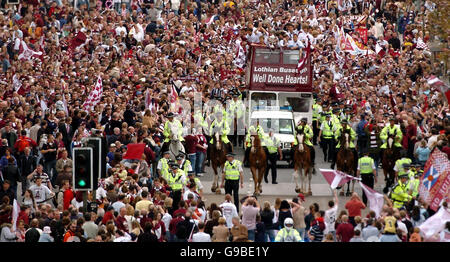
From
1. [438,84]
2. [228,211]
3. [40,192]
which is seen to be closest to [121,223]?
[228,211]

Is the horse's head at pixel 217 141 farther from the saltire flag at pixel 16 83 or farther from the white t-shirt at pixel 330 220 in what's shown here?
the white t-shirt at pixel 330 220

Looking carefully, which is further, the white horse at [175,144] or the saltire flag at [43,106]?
the saltire flag at [43,106]

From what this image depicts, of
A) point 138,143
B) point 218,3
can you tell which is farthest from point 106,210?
point 218,3

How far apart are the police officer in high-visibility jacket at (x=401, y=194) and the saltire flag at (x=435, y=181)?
2021 millimetres

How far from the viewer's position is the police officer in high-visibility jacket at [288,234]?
23609mm

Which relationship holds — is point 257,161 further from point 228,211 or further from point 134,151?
point 228,211

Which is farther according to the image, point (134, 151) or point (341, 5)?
point (341, 5)

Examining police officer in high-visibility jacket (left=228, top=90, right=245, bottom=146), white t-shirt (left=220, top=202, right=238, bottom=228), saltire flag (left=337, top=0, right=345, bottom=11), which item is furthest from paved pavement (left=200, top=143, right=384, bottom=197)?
saltire flag (left=337, top=0, right=345, bottom=11)

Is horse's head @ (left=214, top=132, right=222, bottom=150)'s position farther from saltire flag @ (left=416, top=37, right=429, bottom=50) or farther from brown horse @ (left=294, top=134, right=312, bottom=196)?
saltire flag @ (left=416, top=37, right=429, bottom=50)

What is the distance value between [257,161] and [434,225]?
10.7 meters

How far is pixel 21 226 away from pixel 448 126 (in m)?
12.1

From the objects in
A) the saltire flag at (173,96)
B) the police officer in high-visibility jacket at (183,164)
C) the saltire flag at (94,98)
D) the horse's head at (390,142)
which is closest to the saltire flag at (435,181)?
the police officer in high-visibility jacket at (183,164)

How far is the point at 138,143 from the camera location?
32281mm

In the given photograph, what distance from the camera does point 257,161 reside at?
33.1 m
